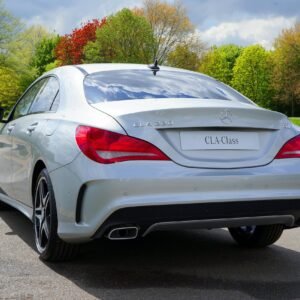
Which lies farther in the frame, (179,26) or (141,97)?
(179,26)

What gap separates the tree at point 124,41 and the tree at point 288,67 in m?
15.5

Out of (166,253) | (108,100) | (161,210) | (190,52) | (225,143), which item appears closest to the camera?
(161,210)

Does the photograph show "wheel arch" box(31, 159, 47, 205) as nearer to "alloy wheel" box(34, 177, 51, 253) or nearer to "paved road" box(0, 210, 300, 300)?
"alloy wheel" box(34, 177, 51, 253)

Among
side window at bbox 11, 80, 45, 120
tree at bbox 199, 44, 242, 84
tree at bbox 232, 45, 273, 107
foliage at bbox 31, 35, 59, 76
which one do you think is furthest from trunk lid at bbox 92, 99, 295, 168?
foliage at bbox 31, 35, 59, 76

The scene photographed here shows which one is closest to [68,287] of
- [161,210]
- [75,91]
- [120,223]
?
[120,223]

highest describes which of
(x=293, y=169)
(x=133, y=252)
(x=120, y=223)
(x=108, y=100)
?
(x=108, y=100)

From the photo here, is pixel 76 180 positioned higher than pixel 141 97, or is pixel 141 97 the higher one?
pixel 141 97

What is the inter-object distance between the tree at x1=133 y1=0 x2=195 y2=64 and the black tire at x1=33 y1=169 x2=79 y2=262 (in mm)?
58646

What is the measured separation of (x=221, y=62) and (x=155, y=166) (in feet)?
244

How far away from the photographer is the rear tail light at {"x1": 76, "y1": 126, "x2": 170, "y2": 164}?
355 centimetres

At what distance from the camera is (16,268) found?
4.15 metres

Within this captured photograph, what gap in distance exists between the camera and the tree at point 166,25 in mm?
63750

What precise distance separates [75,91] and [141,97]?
1.79 ft

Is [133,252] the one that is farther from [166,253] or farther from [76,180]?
[76,180]
